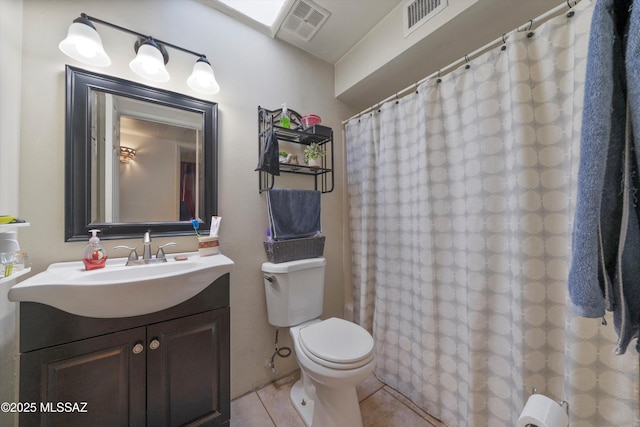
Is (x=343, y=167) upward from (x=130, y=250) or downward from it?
upward

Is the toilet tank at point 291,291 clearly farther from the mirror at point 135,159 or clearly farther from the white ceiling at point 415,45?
the white ceiling at point 415,45

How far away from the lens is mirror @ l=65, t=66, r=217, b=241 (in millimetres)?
973

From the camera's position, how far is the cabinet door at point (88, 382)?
690 mm

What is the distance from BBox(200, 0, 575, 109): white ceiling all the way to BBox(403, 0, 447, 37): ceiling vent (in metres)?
0.09

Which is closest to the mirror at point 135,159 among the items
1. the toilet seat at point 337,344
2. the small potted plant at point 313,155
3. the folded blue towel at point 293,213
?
the folded blue towel at point 293,213

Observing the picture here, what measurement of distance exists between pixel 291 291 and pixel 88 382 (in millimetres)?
865

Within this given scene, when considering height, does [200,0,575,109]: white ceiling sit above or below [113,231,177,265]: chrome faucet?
above

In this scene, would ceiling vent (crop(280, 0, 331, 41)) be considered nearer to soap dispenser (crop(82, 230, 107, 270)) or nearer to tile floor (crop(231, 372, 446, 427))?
soap dispenser (crop(82, 230, 107, 270))

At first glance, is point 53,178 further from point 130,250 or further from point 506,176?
point 506,176

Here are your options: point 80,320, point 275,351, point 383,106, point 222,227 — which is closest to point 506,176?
point 383,106

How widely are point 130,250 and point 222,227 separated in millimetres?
424

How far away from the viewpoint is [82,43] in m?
0.92

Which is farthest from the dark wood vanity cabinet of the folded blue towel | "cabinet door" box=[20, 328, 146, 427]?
the folded blue towel

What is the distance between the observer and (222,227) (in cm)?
132
